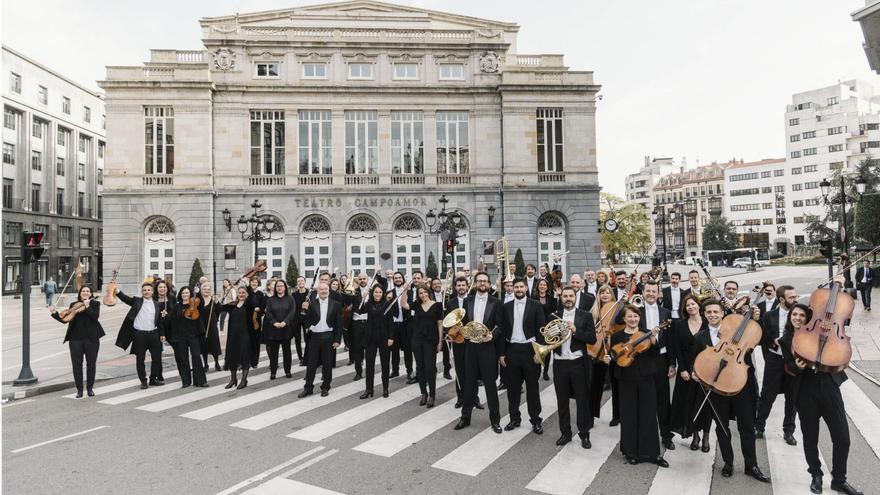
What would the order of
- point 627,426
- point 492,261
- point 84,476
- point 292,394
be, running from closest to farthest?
point 84,476, point 627,426, point 292,394, point 492,261

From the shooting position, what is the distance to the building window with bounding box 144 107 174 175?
31.4 m

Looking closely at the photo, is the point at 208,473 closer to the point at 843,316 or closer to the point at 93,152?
the point at 843,316

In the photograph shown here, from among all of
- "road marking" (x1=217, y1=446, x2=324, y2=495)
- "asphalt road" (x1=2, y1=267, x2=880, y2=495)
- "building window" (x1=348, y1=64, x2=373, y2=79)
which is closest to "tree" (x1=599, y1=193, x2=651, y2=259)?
"building window" (x1=348, y1=64, x2=373, y2=79)

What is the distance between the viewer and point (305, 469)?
612 centimetres

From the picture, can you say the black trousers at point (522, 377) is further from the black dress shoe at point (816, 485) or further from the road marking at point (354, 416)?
the black dress shoe at point (816, 485)

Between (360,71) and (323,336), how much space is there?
26893 millimetres

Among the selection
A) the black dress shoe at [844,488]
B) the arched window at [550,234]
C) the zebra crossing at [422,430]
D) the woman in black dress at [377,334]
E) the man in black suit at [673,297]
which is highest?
the arched window at [550,234]

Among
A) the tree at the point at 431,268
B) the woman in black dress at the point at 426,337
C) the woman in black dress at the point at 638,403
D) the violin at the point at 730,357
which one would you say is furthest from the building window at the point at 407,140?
the violin at the point at 730,357

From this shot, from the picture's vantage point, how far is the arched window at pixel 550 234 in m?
33.2

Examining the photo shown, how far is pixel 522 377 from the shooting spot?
7.76 meters

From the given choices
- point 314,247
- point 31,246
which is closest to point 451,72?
point 314,247

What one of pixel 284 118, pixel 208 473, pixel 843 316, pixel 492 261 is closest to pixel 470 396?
pixel 208 473

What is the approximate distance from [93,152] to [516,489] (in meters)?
64.5

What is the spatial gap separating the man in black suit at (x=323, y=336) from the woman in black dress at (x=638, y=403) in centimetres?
525
